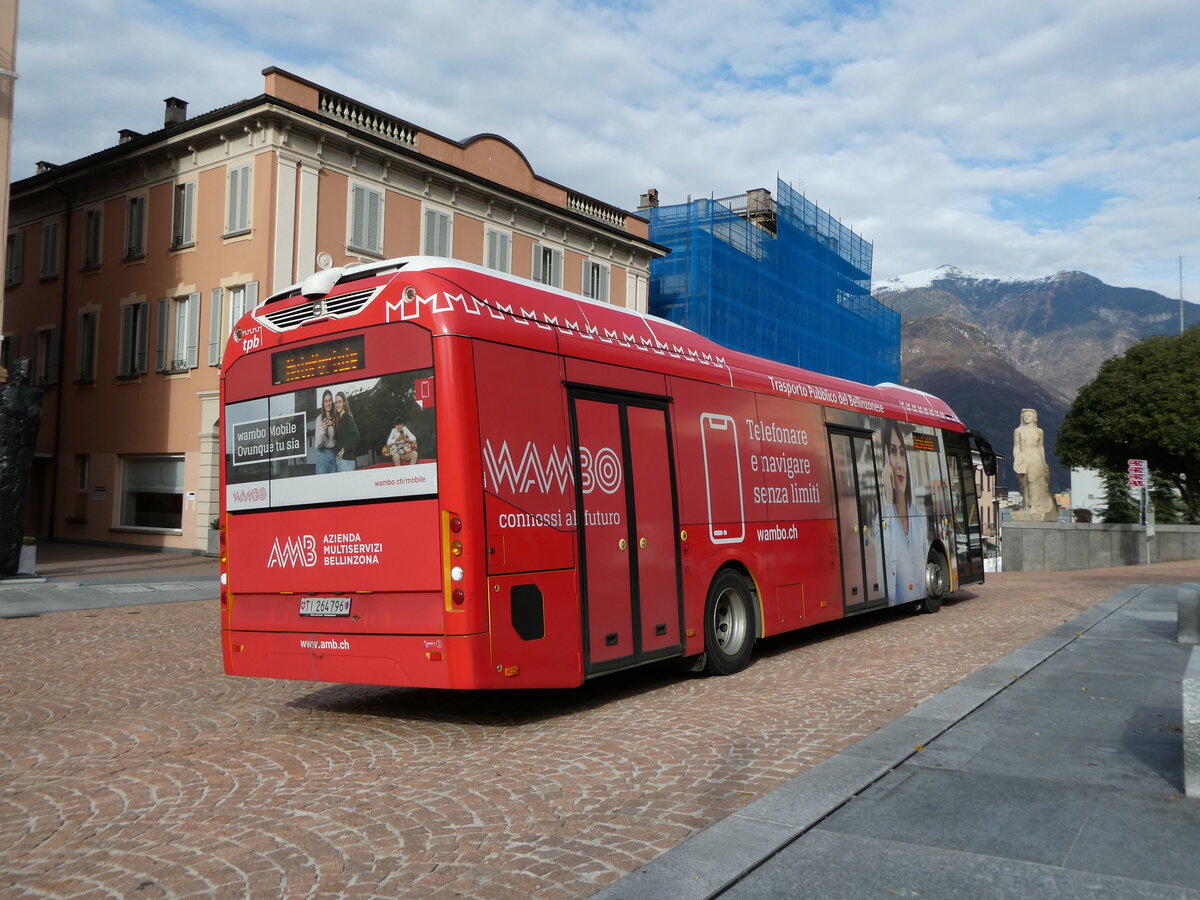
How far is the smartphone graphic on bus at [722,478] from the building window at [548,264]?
2316 centimetres

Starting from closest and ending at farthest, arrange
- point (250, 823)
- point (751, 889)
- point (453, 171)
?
1. point (751, 889)
2. point (250, 823)
3. point (453, 171)

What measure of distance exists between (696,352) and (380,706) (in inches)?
165

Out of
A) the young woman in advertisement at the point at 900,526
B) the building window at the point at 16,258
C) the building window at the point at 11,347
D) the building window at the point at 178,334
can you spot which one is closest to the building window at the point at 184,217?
the building window at the point at 178,334

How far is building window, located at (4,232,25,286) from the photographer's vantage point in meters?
32.7

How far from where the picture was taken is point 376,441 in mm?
7066

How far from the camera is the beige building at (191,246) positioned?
83.9ft

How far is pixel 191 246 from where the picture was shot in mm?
27312

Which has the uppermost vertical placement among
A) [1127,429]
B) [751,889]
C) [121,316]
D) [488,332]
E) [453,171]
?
[453,171]

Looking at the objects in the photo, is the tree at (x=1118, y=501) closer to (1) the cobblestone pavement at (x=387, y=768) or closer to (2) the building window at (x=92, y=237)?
(1) the cobblestone pavement at (x=387, y=768)

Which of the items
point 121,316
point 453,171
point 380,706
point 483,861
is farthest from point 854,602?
point 121,316

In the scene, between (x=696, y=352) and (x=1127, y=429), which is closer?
(x=696, y=352)

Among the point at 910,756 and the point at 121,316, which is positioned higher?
the point at 121,316

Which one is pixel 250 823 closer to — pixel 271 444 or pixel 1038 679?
pixel 271 444

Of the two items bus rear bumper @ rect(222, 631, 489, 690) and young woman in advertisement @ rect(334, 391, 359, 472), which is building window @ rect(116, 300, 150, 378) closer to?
bus rear bumper @ rect(222, 631, 489, 690)
